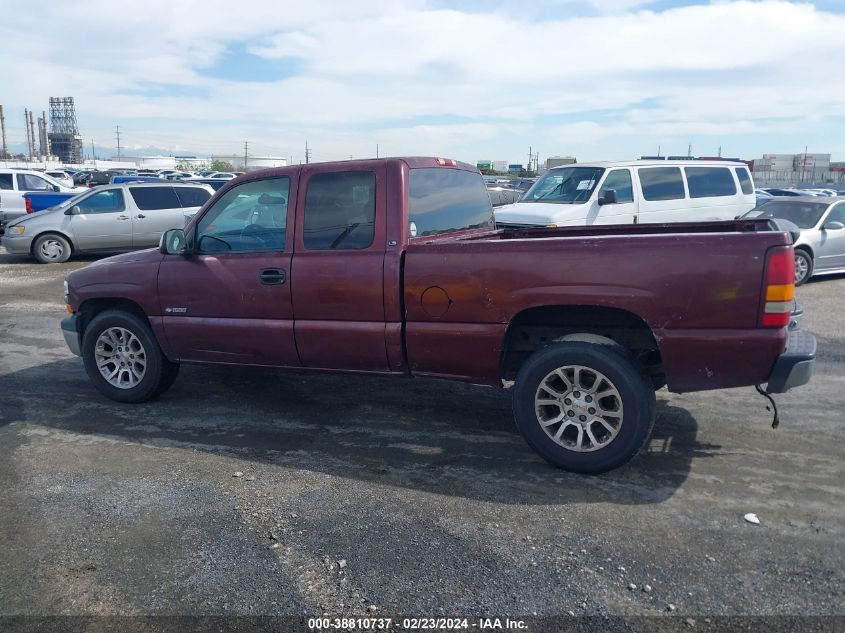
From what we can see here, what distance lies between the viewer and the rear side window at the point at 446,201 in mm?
5023

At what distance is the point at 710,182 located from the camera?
41.2 ft

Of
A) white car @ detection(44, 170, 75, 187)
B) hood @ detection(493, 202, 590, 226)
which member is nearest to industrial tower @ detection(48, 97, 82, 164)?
white car @ detection(44, 170, 75, 187)

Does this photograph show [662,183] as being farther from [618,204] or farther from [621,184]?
[618,204]

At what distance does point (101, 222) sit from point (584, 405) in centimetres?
1314

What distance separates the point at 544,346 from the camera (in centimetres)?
448

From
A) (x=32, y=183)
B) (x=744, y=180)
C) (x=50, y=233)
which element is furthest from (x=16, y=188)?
(x=744, y=180)

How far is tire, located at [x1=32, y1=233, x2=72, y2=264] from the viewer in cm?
1460

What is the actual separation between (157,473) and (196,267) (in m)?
1.63

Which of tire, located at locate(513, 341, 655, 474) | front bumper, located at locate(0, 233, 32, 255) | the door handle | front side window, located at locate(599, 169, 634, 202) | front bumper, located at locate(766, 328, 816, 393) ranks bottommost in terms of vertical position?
tire, located at locate(513, 341, 655, 474)

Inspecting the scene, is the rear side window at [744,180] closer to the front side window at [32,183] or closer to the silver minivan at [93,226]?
the silver minivan at [93,226]

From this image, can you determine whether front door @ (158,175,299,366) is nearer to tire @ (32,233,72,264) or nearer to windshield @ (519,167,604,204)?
windshield @ (519,167,604,204)

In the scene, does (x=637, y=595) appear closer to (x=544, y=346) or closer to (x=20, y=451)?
(x=544, y=346)

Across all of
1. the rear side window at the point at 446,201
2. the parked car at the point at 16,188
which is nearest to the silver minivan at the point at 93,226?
the parked car at the point at 16,188

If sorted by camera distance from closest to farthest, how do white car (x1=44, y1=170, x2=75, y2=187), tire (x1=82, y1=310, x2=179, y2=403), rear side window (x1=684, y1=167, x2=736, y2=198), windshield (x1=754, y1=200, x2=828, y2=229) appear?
1. tire (x1=82, y1=310, x2=179, y2=403)
2. windshield (x1=754, y1=200, x2=828, y2=229)
3. rear side window (x1=684, y1=167, x2=736, y2=198)
4. white car (x1=44, y1=170, x2=75, y2=187)
